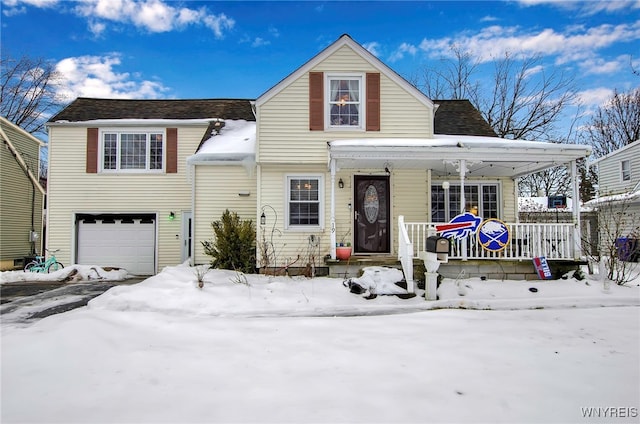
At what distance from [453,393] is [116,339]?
12.7ft

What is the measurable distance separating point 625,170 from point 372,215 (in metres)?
16.5

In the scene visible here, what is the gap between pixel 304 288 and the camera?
7082 millimetres

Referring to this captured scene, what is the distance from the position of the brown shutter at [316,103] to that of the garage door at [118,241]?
21.6 ft

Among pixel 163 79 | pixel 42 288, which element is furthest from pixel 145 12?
pixel 163 79

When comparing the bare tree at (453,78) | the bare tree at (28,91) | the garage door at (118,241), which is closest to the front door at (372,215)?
the garage door at (118,241)

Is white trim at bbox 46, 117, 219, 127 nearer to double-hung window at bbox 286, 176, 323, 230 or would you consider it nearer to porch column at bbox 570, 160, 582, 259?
double-hung window at bbox 286, 176, 323, 230

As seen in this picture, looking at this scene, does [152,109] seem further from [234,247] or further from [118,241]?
[234,247]

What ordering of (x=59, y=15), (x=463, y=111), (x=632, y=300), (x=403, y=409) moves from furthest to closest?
(x=59, y=15) → (x=463, y=111) → (x=632, y=300) → (x=403, y=409)

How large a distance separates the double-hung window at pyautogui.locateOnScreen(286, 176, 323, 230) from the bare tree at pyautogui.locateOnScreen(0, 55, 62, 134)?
22021mm

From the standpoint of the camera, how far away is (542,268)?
7.65m

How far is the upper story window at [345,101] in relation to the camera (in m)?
9.32

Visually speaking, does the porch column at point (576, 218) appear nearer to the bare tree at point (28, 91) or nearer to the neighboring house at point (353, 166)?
the neighboring house at point (353, 166)

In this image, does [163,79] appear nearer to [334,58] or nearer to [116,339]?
[334,58]

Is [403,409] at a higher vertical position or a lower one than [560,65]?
lower
